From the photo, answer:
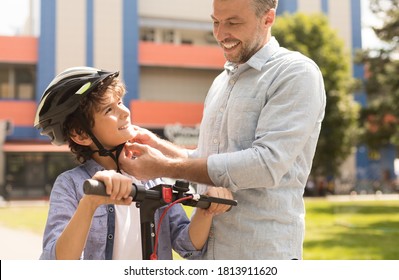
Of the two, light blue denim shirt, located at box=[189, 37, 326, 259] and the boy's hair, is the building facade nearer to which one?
the boy's hair

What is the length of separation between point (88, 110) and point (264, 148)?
0.60m

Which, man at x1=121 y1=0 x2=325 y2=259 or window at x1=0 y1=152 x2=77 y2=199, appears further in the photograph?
window at x1=0 y1=152 x2=77 y2=199

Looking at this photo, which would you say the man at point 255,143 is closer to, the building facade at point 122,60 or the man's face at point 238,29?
the man's face at point 238,29

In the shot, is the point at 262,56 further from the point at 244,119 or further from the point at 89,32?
the point at 89,32

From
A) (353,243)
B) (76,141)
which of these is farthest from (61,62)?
(76,141)

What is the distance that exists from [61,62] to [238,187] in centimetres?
2551

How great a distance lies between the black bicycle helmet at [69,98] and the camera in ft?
6.65

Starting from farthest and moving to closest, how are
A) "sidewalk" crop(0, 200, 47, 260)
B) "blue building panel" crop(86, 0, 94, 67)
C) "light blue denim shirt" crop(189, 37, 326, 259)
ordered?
"blue building panel" crop(86, 0, 94, 67) → "sidewalk" crop(0, 200, 47, 260) → "light blue denim shirt" crop(189, 37, 326, 259)

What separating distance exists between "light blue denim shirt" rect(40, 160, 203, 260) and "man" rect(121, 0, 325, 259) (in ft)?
0.40

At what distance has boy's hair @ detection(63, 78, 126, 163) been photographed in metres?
2.06

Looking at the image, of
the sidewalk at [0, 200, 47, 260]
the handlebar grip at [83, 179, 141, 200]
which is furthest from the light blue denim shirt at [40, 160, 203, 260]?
the sidewalk at [0, 200, 47, 260]

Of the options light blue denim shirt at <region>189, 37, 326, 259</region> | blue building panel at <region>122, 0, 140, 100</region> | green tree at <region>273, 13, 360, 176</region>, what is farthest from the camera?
blue building panel at <region>122, 0, 140, 100</region>
